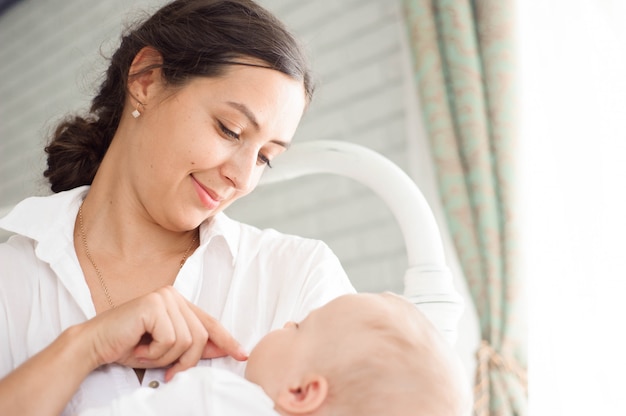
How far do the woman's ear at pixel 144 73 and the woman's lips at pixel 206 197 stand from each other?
0.27m

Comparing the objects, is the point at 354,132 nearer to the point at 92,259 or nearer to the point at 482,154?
the point at 482,154

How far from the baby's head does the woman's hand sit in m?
0.13

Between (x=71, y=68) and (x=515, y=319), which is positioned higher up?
(x=71, y=68)

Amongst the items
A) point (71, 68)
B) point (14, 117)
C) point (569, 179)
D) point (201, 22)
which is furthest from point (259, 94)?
point (14, 117)

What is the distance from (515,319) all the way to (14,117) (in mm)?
3425

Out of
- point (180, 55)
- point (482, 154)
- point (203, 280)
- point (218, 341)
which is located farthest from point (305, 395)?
point (482, 154)

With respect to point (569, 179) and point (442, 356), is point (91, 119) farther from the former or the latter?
point (569, 179)

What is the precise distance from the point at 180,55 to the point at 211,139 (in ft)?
0.78

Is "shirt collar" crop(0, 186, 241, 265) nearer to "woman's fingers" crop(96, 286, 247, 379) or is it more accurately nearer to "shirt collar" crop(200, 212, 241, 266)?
"shirt collar" crop(200, 212, 241, 266)

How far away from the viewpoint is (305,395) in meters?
1.11

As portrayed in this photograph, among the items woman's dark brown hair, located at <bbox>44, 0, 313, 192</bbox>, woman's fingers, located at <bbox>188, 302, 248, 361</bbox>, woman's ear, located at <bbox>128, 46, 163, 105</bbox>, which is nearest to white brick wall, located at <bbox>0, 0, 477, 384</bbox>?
woman's dark brown hair, located at <bbox>44, 0, 313, 192</bbox>

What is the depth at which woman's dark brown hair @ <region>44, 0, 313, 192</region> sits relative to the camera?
5.42 ft

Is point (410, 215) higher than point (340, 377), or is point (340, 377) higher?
point (410, 215)

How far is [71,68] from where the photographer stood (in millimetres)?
4453
